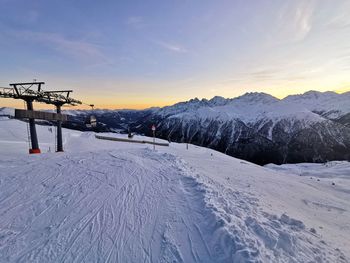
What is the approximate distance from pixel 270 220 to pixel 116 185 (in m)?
6.85

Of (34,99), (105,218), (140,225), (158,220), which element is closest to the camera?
(140,225)

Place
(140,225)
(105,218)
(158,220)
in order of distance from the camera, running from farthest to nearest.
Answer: (105,218) → (158,220) → (140,225)


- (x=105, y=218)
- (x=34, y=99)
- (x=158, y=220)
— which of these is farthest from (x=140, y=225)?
(x=34, y=99)

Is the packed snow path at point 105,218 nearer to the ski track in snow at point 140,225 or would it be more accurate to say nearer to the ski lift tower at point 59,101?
the ski track in snow at point 140,225

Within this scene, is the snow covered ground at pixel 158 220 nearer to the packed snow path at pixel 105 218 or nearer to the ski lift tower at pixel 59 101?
the packed snow path at pixel 105 218

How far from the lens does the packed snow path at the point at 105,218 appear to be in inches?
224

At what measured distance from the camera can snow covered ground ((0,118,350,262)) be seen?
5.66 m

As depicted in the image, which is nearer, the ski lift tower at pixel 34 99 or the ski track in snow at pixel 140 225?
the ski track in snow at pixel 140 225

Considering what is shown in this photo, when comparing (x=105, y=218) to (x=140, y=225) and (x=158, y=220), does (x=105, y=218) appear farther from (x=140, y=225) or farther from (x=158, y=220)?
(x=158, y=220)

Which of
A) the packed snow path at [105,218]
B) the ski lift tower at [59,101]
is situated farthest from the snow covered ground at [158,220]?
the ski lift tower at [59,101]

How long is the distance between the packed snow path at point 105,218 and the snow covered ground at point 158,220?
28 mm

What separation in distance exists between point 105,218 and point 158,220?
5.96 ft

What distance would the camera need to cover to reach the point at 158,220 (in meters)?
7.28

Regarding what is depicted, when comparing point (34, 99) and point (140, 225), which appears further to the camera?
point (34, 99)
